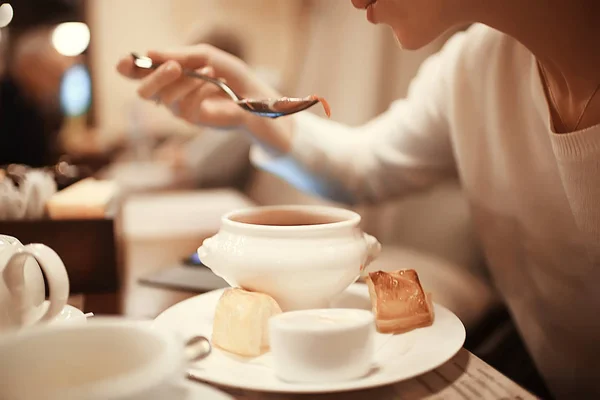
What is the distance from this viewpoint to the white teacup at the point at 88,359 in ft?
1.20

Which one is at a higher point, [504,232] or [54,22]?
[54,22]

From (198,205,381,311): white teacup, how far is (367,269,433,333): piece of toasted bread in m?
0.03

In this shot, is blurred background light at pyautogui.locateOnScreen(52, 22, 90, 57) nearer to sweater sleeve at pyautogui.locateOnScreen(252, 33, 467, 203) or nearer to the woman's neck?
sweater sleeve at pyautogui.locateOnScreen(252, 33, 467, 203)

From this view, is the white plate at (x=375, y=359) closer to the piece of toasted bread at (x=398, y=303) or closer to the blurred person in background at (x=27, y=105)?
the piece of toasted bread at (x=398, y=303)

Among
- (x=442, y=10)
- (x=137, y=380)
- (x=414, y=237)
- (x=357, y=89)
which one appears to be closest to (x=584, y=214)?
(x=442, y=10)

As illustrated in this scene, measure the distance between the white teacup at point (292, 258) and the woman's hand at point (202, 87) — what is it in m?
0.33

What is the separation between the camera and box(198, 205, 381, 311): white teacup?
556 millimetres

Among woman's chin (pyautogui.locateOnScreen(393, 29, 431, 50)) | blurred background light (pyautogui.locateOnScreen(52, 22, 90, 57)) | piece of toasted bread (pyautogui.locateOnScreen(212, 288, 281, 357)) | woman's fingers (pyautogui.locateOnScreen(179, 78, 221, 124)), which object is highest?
blurred background light (pyautogui.locateOnScreen(52, 22, 90, 57))

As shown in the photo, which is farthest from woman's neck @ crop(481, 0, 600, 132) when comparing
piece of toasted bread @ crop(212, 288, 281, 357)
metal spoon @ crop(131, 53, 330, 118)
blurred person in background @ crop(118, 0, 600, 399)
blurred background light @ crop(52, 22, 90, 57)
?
blurred background light @ crop(52, 22, 90, 57)

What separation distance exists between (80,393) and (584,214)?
0.68m

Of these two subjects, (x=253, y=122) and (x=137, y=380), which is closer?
(x=137, y=380)

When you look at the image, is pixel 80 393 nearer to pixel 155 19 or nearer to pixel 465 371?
pixel 465 371

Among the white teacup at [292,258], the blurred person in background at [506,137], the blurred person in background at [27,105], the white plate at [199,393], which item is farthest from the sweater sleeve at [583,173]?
the blurred person in background at [27,105]

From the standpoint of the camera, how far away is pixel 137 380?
0.35 m
